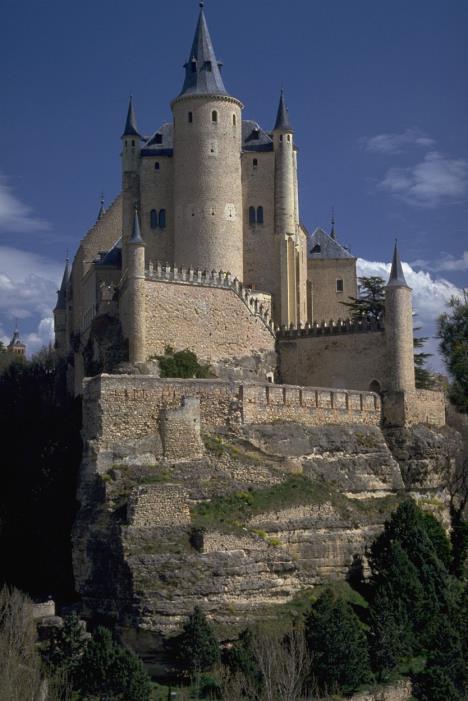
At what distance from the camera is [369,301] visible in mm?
67625

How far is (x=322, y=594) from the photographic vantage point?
45656mm

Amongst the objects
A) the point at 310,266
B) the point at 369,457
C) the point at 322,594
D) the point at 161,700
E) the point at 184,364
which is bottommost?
the point at 161,700

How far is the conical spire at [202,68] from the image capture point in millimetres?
64250

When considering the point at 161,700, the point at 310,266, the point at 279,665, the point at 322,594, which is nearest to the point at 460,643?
the point at 322,594

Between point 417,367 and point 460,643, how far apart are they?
22136mm

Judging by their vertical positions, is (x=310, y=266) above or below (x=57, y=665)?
above

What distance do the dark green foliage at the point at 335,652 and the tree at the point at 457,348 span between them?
2639 centimetres

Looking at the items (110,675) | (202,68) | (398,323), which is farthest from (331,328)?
(110,675)

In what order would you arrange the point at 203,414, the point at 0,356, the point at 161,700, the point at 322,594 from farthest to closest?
the point at 0,356 < the point at 203,414 < the point at 322,594 < the point at 161,700

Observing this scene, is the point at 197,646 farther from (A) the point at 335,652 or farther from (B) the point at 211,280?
(B) the point at 211,280

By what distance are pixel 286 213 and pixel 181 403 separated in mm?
19923

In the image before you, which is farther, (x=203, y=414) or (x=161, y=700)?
(x=203, y=414)

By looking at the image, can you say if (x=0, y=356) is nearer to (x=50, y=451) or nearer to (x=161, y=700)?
(x=50, y=451)

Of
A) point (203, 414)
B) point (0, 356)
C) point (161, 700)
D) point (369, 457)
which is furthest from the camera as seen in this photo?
point (0, 356)
